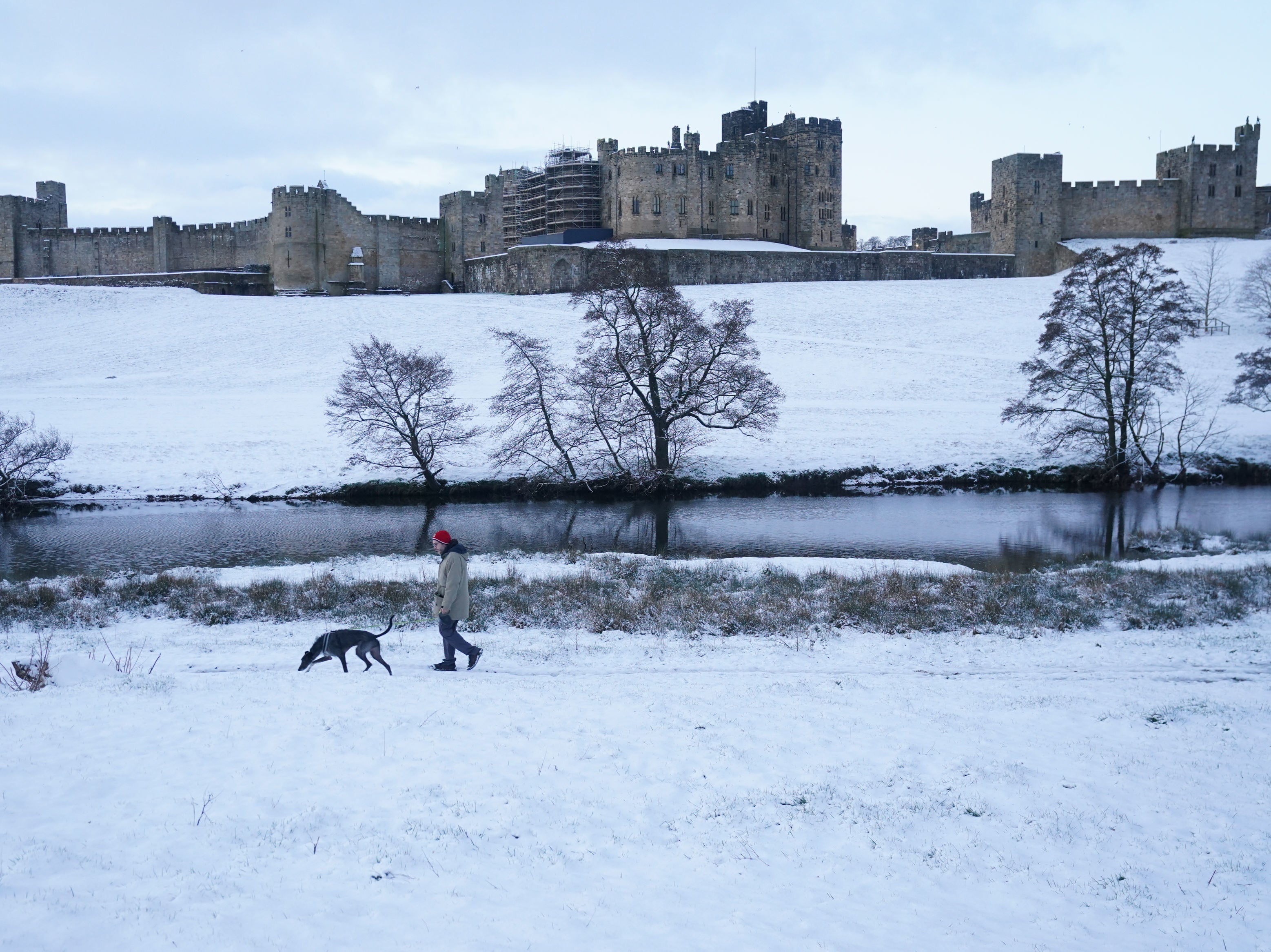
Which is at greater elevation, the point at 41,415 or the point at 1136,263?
the point at 1136,263

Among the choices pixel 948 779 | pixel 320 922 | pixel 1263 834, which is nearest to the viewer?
pixel 320 922

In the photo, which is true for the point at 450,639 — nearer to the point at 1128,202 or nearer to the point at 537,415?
the point at 537,415

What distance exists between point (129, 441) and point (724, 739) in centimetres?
3003

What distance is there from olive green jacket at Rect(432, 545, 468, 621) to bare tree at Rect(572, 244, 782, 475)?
1781 centimetres

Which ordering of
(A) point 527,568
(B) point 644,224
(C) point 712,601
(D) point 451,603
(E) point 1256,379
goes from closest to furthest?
(D) point 451,603
(C) point 712,601
(A) point 527,568
(E) point 1256,379
(B) point 644,224

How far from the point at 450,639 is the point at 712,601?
4853 millimetres

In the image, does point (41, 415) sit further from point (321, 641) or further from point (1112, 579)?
point (1112, 579)

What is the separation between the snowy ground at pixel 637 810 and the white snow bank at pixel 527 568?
6.04 metres

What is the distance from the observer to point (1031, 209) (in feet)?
209

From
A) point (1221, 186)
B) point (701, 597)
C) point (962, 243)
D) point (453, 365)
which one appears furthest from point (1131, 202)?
point (701, 597)

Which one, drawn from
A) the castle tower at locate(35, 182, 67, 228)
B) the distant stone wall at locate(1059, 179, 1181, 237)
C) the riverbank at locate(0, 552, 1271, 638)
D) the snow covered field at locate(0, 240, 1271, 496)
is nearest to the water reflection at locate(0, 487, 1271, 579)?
the riverbank at locate(0, 552, 1271, 638)

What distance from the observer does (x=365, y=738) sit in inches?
319

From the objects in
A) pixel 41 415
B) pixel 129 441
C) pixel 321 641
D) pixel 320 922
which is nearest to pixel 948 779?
pixel 320 922

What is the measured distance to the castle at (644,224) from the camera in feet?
206
